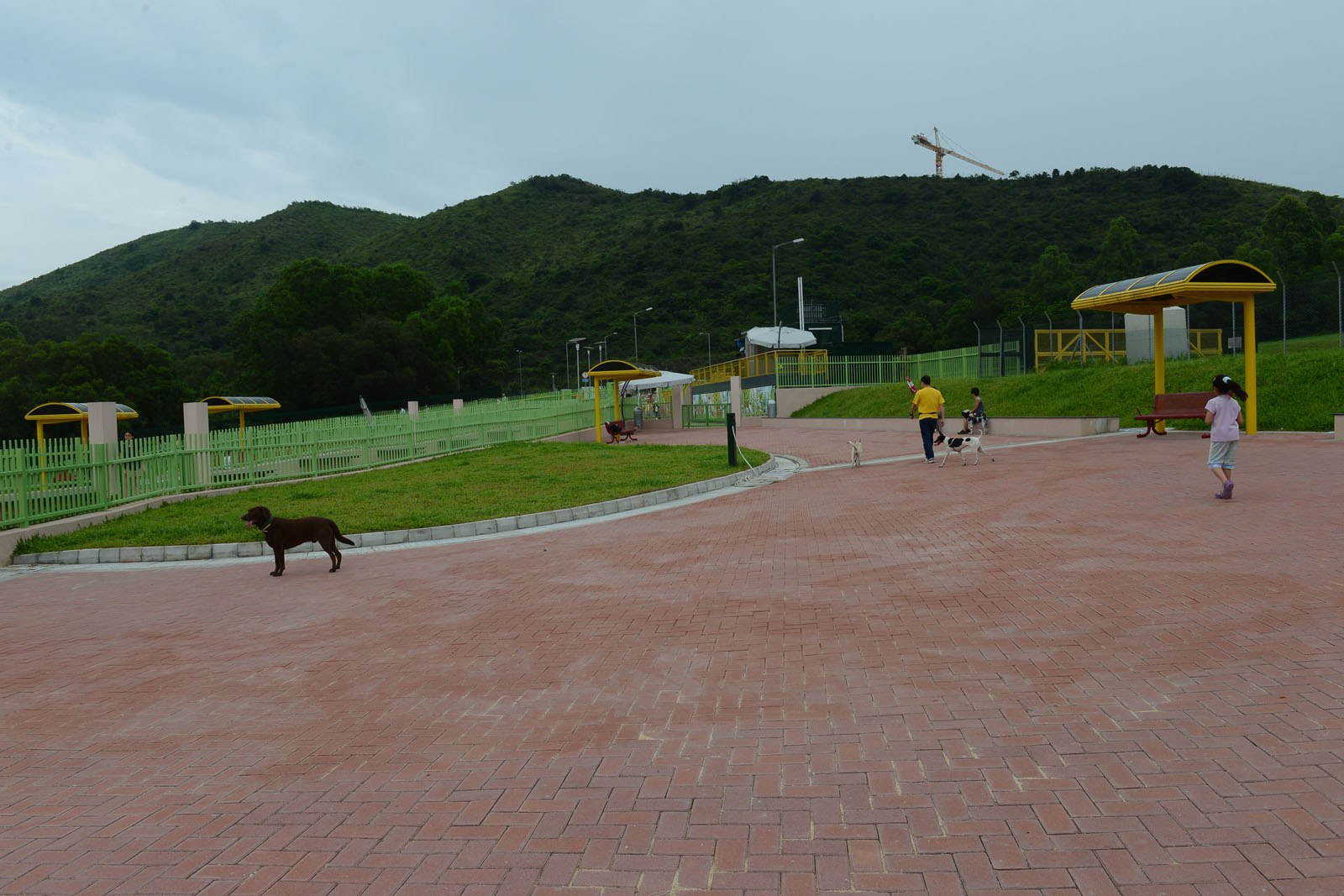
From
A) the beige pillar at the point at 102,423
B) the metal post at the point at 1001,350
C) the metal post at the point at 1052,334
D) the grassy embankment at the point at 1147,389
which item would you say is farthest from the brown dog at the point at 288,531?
the metal post at the point at 1001,350

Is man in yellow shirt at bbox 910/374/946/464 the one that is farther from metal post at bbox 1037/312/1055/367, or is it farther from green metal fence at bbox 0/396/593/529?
metal post at bbox 1037/312/1055/367

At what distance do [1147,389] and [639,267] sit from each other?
70221mm

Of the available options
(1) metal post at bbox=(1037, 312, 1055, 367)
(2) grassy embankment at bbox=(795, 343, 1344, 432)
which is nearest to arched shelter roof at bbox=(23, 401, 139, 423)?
(2) grassy embankment at bbox=(795, 343, 1344, 432)

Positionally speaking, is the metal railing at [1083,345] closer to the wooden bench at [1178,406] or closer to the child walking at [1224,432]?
the wooden bench at [1178,406]

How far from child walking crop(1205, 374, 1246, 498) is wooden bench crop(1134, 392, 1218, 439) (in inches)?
374

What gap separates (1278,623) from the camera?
5.88m

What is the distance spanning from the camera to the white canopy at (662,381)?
41156mm

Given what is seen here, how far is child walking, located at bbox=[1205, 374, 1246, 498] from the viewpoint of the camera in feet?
37.0

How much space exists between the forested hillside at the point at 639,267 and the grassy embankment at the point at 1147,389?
24.1m

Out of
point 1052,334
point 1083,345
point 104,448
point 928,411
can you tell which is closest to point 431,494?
point 104,448

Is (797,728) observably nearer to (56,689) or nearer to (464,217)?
(56,689)

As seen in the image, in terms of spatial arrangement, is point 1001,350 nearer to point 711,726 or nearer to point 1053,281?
point 1053,281

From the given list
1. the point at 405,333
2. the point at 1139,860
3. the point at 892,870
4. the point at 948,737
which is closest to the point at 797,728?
the point at 948,737

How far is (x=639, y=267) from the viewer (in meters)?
92.2
